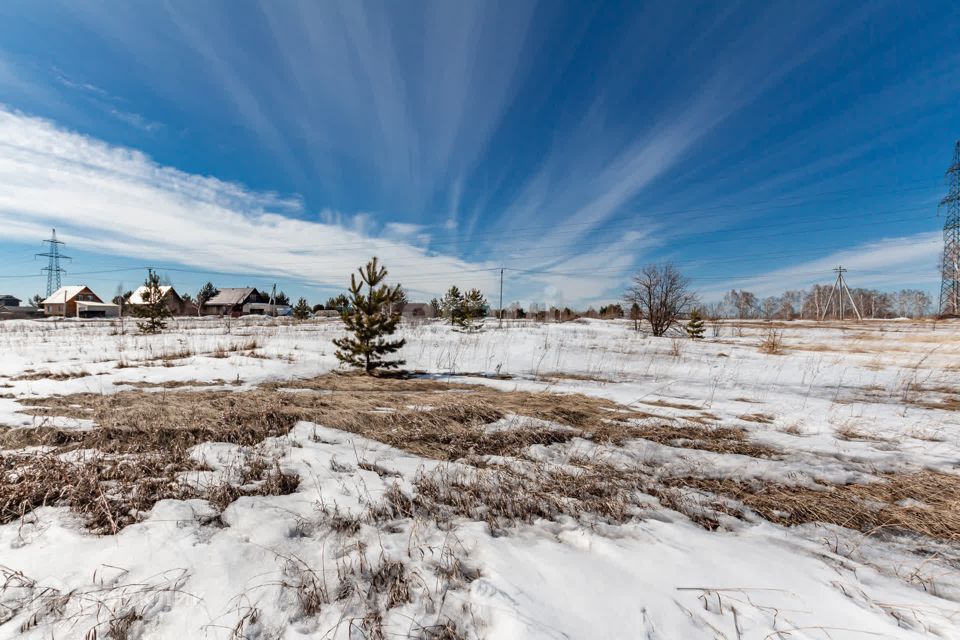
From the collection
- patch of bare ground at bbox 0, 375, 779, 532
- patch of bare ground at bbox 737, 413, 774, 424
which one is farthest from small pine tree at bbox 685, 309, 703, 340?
patch of bare ground at bbox 0, 375, 779, 532

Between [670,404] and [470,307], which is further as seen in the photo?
[470,307]

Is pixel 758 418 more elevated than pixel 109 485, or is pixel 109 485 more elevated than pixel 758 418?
pixel 109 485

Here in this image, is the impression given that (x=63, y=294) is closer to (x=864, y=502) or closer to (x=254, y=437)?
(x=254, y=437)

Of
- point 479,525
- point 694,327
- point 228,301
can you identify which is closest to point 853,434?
point 479,525

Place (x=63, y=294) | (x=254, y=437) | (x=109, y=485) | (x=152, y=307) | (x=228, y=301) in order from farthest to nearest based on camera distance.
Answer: (x=228, y=301) → (x=63, y=294) → (x=152, y=307) → (x=254, y=437) → (x=109, y=485)

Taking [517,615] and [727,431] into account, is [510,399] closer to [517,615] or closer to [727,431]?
[727,431]

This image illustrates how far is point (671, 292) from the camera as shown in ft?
78.4

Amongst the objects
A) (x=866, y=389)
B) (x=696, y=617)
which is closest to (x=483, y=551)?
(x=696, y=617)

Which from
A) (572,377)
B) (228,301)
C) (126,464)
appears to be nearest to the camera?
(126,464)

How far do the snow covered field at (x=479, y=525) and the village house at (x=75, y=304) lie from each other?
79410 mm

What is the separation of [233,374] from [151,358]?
18.0 ft

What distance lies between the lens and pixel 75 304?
194 ft

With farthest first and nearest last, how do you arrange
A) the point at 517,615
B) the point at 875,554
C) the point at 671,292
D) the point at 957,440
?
the point at 671,292 → the point at 957,440 → the point at 875,554 → the point at 517,615

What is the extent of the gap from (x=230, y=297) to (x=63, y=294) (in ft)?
80.3
